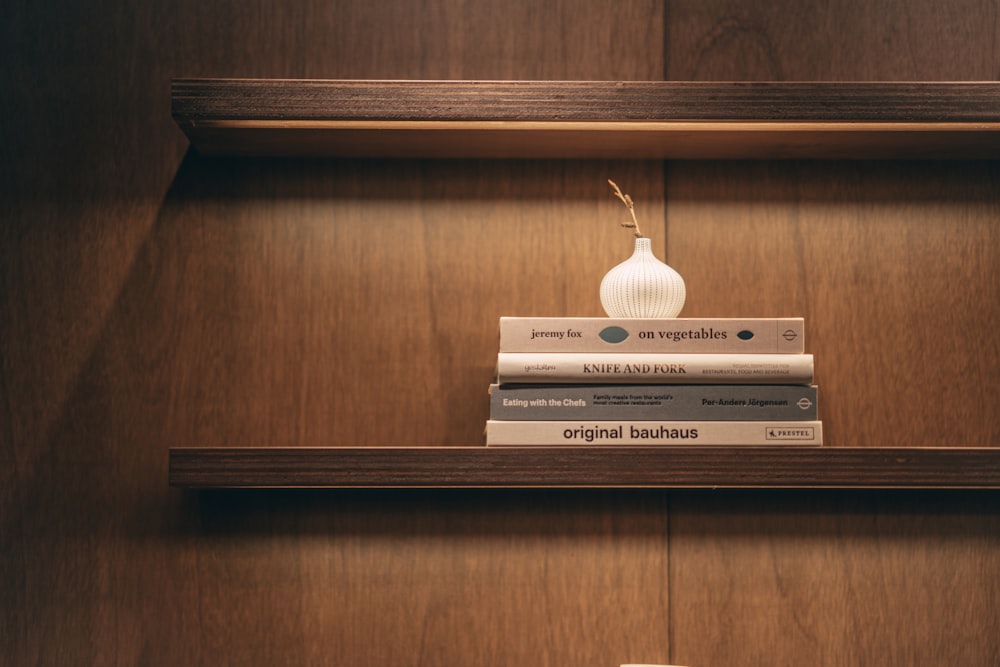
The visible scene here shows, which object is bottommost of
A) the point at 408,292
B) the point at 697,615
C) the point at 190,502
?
the point at 697,615

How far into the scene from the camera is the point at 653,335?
3.95 feet

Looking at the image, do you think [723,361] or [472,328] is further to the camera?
[472,328]

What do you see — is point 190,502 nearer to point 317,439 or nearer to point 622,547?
point 317,439

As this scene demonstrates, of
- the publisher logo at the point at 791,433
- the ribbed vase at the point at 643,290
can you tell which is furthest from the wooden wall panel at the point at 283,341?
the publisher logo at the point at 791,433

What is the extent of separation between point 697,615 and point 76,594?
883 mm

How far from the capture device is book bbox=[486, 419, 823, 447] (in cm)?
118

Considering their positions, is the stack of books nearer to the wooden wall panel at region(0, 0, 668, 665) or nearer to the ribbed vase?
the ribbed vase

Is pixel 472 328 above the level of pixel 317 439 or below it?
above

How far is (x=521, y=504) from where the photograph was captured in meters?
1.35

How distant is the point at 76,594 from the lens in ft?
4.31

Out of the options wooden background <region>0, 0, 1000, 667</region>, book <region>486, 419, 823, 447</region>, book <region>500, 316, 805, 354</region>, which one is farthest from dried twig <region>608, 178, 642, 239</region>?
book <region>486, 419, 823, 447</region>

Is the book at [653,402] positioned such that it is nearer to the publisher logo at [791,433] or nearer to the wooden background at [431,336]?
the publisher logo at [791,433]

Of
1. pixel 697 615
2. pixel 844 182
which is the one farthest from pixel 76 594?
pixel 844 182

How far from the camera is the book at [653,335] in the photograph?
1199 mm
